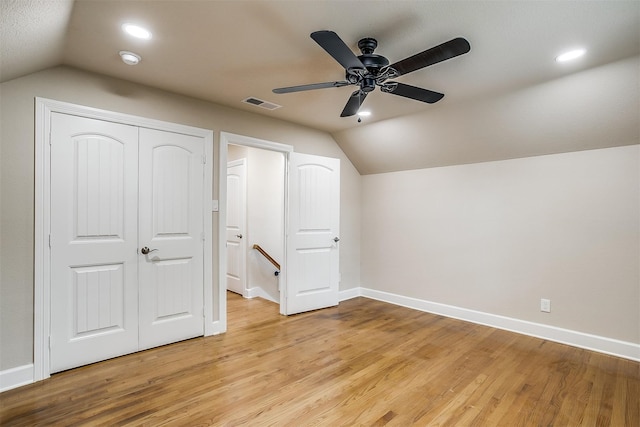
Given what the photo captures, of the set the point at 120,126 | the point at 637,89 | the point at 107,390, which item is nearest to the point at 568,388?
the point at 637,89

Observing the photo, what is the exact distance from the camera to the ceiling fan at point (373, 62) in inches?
72.3

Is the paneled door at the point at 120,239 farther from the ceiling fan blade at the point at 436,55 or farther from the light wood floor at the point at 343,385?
the ceiling fan blade at the point at 436,55

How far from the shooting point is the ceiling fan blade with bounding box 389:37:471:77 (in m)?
1.83

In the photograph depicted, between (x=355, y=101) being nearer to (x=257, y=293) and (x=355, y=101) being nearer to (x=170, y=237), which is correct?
(x=170, y=237)

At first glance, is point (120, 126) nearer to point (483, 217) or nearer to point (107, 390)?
point (107, 390)

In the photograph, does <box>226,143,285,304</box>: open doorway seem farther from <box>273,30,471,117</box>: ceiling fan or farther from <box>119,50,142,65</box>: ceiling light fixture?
<box>273,30,471,117</box>: ceiling fan

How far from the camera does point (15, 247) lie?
8.21 ft

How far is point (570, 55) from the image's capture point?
245cm

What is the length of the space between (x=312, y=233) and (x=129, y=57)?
2830 mm

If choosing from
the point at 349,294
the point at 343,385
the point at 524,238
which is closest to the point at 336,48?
the point at 343,385

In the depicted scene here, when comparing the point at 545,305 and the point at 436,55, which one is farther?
the point at 545,305

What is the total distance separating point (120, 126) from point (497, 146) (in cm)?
392

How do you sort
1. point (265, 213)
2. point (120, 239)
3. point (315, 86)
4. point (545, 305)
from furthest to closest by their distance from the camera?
1. point (265, 213)
2. point (545, 305)
3. point (120, 239)
4. point (315, 86)

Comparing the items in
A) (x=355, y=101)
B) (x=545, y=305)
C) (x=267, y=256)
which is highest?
(x=355, y=101)
